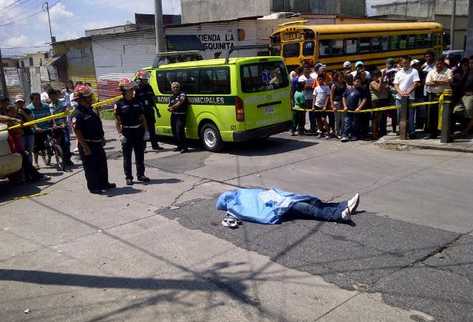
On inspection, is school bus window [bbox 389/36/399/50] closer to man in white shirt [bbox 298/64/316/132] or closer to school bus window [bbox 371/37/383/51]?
school bus window [bbox 371/37/383/51]

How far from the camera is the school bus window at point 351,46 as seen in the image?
21562 millimetres

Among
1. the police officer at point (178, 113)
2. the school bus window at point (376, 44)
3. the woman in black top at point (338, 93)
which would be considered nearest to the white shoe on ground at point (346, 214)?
the woman in black top at point (338, 93)

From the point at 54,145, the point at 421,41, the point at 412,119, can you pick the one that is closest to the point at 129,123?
the point at 54,145

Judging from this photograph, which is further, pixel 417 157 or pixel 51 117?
pixel 51 117

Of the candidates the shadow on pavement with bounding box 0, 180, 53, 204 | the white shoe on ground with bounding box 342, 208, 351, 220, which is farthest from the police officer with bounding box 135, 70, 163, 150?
the white shoe on ground with bounding box 342, 208, 351, 220

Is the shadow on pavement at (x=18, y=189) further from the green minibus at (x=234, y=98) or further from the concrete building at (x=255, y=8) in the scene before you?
the concrete building at (x=255, y=8)

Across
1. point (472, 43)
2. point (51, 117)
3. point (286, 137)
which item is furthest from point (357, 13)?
point (51, 117)

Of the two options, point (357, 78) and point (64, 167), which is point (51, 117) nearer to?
point (64, 167)

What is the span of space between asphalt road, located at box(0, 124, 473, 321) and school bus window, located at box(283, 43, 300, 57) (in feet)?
43.8

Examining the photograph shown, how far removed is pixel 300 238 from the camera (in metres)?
5.68

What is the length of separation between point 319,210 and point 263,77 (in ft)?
17.9

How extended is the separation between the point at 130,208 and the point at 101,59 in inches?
858

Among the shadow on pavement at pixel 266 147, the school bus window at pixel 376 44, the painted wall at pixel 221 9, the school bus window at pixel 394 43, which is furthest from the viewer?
the painted wall at pixel 221 9

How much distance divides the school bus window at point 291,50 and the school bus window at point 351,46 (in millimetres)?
2178
